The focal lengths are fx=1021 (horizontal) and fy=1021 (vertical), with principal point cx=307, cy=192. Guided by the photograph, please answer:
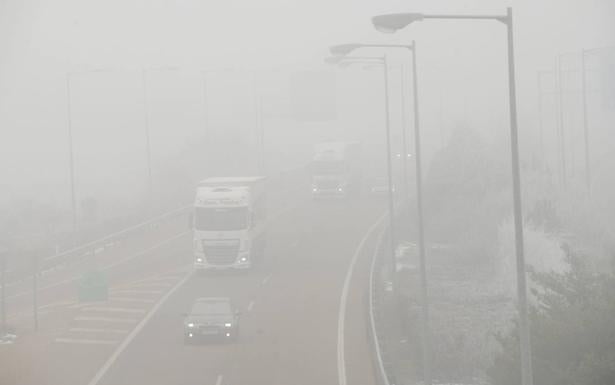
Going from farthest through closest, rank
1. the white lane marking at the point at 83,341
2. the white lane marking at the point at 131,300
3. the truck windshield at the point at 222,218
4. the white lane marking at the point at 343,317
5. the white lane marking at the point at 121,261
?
the white lane marking at the point at 121,261, the truck windshield at the point at 222,218, the white lane marking at the point at 131,300, the white lane marking at the point at 83,341, the white lane marking at the point at 343,317

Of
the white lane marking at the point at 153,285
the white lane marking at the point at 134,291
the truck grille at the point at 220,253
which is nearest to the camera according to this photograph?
the white lane marking at the point at 134,291

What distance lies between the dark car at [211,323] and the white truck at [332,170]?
3396 cm

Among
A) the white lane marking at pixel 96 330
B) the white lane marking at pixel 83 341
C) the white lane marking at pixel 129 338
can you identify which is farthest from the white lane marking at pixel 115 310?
the white lane marking at pixel 83 341

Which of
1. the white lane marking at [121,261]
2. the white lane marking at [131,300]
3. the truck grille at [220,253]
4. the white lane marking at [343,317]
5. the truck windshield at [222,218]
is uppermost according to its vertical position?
the truck windshield at [222,218]

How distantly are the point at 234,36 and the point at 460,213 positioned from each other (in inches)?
5700

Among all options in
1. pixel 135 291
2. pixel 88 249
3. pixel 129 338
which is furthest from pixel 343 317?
pixel 88 249

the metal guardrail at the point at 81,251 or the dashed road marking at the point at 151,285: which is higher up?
the metal guardrail at the point at 81,251

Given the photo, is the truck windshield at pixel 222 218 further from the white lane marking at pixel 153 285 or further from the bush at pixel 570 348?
the bush at pixel 570 348

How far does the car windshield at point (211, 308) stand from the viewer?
2680 centimetres

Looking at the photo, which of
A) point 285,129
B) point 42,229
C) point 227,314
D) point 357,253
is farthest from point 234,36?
point 227,314

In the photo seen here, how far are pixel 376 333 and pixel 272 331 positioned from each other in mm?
3148

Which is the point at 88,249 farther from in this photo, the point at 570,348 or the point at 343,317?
the point at 570,348

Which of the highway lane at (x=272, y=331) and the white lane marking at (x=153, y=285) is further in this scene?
the white lane marking at (x=153, y=285)

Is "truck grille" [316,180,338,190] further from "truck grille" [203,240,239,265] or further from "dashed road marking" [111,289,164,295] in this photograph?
"dashed road marking" [111,289,164,295]
